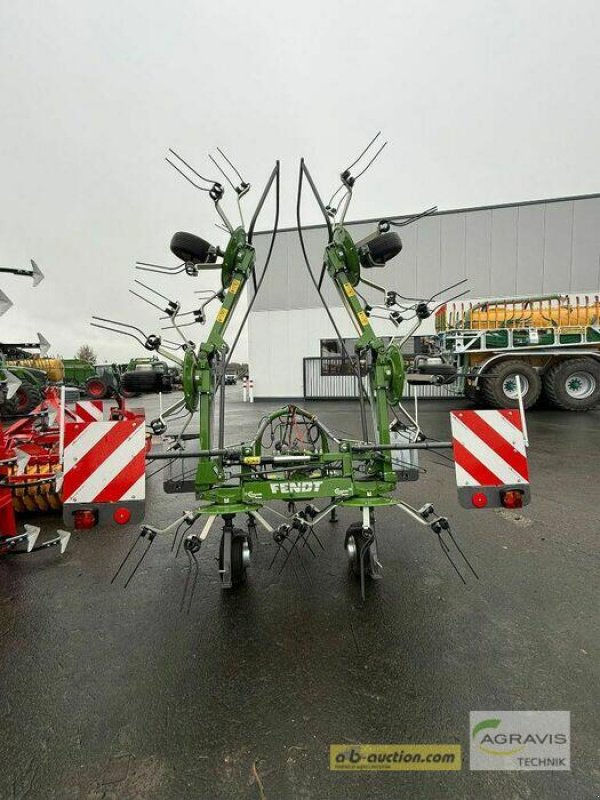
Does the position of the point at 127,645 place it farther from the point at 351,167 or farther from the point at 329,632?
the point at 351,167

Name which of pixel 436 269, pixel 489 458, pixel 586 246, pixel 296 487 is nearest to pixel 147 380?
pixel 296 487

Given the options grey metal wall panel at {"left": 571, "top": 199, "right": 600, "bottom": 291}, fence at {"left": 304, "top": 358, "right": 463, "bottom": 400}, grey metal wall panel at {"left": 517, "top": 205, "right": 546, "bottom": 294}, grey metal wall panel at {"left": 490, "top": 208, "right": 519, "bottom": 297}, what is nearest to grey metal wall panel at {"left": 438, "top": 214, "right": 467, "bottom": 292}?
grey metal wall panel at {"left": 490, "top": 208, "right": 519, "bottom": 297}

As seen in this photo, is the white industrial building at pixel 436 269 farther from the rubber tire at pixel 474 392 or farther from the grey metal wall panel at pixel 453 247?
the rubber tire at pixel 474 392

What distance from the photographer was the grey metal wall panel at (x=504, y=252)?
1395cm

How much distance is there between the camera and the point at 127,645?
198cm

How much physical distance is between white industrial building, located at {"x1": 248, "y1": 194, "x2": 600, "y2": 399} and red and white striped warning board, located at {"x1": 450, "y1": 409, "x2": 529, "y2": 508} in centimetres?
1206

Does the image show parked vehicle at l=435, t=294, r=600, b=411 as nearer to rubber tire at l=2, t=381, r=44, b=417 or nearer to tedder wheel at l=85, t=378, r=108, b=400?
rubber tire at l=2, t=381, r=44, b=417

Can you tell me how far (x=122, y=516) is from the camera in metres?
2.03

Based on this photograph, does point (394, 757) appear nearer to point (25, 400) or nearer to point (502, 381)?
point (502, 381)

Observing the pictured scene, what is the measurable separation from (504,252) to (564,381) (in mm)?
6200

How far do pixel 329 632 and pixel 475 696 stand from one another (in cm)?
70

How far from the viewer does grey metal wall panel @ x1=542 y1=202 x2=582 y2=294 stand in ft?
45.0

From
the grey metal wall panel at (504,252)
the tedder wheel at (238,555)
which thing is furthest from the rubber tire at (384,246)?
the grey metal wall panel at (504,252)

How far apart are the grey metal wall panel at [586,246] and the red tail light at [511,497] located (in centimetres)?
1500
